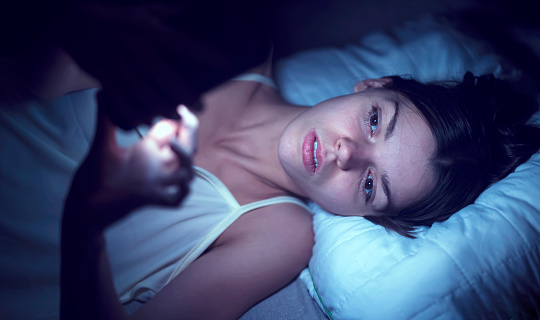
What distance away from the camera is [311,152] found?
22.8 inches

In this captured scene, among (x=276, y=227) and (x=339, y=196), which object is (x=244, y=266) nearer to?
(x=276, y=227)

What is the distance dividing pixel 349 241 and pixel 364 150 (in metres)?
0.22

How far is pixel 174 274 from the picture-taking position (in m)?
0.49

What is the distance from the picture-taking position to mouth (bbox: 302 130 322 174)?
0.58 metres

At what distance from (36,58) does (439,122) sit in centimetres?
70

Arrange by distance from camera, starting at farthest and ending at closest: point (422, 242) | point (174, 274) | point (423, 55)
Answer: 1. point (423, 55)
2. point (422, 242)
3. point (174, 274)

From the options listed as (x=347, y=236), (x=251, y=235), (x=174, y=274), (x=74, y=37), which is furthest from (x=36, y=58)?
(x=347, y=236)

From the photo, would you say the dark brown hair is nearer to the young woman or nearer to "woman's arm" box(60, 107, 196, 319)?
the young woman

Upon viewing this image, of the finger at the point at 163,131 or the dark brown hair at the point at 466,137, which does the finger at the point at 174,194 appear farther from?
the dark brown hair at the point at 466,137

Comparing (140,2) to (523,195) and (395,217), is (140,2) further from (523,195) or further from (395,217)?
(523,195)

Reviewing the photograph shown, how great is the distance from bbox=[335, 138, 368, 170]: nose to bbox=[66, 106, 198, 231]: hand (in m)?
0.28

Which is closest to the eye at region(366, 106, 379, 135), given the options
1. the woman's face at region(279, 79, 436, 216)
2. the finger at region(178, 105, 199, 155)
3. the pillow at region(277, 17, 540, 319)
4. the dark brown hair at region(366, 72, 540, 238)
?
the woman's face at region(279, 79, 436, 216)

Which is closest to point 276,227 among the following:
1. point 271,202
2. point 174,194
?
point 271,202

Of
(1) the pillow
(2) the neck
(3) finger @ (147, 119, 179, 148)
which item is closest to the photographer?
(3) finger @ (147, 119, 179, 148)
